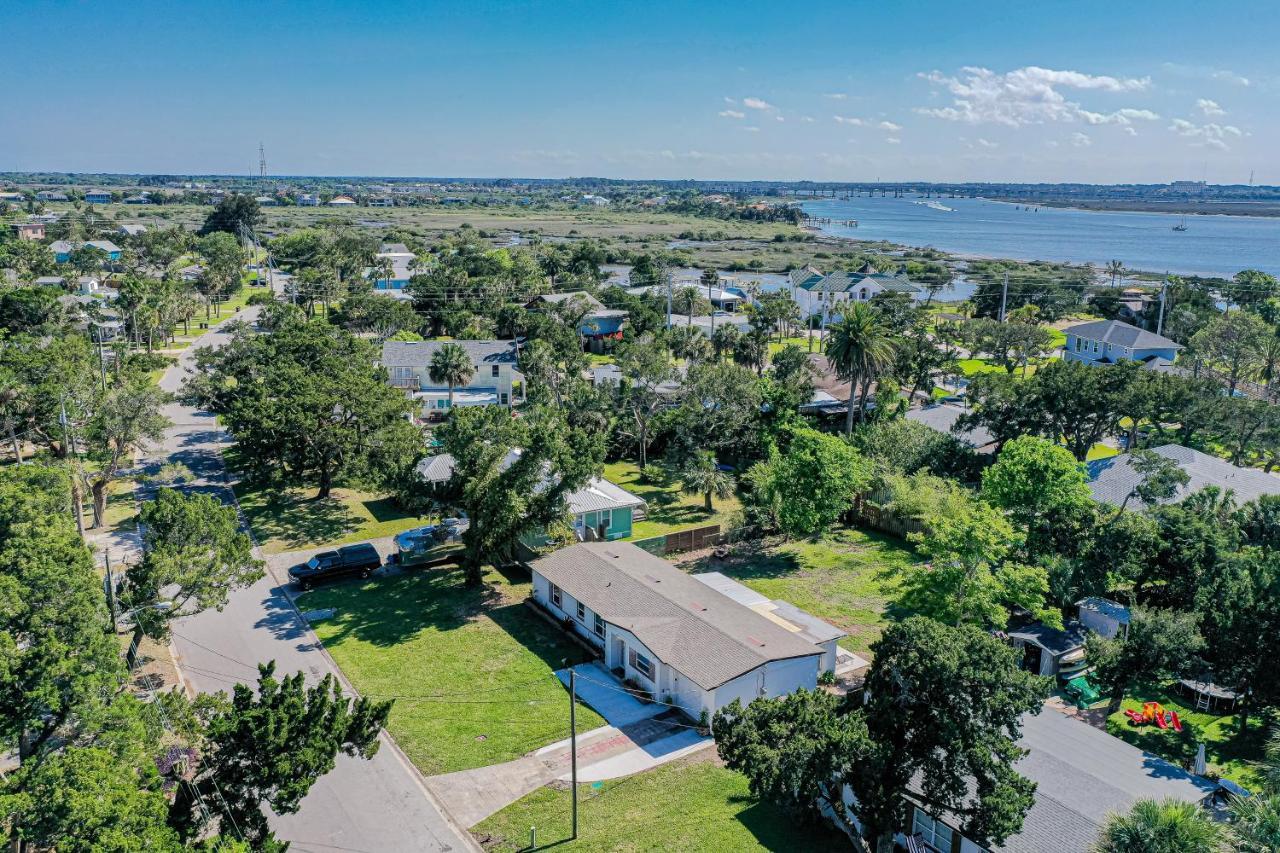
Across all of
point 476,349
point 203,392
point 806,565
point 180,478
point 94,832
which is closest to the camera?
point 94,832

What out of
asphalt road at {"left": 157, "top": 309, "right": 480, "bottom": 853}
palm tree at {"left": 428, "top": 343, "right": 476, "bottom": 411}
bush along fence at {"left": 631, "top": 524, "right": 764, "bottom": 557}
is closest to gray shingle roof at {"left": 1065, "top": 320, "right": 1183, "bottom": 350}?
bush along fence at {"left": 631, "top": 524, "right": 764, "bottom": 557}

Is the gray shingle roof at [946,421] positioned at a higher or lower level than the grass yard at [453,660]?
higher

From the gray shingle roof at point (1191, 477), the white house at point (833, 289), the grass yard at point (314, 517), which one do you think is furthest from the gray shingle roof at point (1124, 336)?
the grass yard at point (314, 517)

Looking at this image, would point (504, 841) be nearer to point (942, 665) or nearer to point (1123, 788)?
point (942, 665)

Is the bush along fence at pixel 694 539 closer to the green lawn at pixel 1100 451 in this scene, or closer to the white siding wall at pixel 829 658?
the white siding wall at pixel 829 658

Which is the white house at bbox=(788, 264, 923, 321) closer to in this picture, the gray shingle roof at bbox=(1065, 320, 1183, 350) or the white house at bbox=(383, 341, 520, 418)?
the gray shingle roof at bbox=(1065, 320, 1183, 350)

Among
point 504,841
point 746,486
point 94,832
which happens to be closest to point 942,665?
point 504,841
